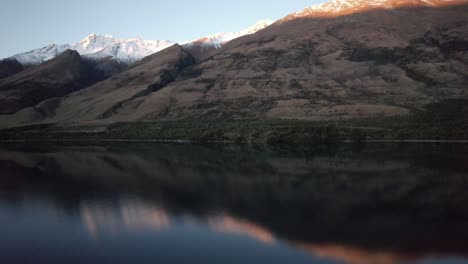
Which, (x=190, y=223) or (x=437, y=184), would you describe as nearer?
(x=190, y=223)

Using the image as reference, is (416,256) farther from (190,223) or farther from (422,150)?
(422,150)

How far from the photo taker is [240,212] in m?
54.5

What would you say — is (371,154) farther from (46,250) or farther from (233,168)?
(46,250)

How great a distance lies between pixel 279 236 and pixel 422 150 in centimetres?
9329

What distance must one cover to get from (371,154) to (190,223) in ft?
257

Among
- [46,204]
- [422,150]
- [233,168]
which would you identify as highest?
[46,204]

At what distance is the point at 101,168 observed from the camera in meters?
102

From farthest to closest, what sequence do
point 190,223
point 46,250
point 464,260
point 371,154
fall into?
point 371,154
point 190,223
point 46,250
point 464,260

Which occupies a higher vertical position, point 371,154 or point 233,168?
point 233,168

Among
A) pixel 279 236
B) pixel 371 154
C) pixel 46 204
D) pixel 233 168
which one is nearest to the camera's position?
pixel 279 236

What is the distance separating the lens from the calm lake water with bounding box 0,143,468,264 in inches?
1518

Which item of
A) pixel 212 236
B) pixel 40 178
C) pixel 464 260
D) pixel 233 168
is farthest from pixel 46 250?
pixel 233 168

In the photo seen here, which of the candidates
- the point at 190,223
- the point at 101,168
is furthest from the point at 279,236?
the point at 101,168

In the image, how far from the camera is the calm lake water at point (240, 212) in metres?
38.6
